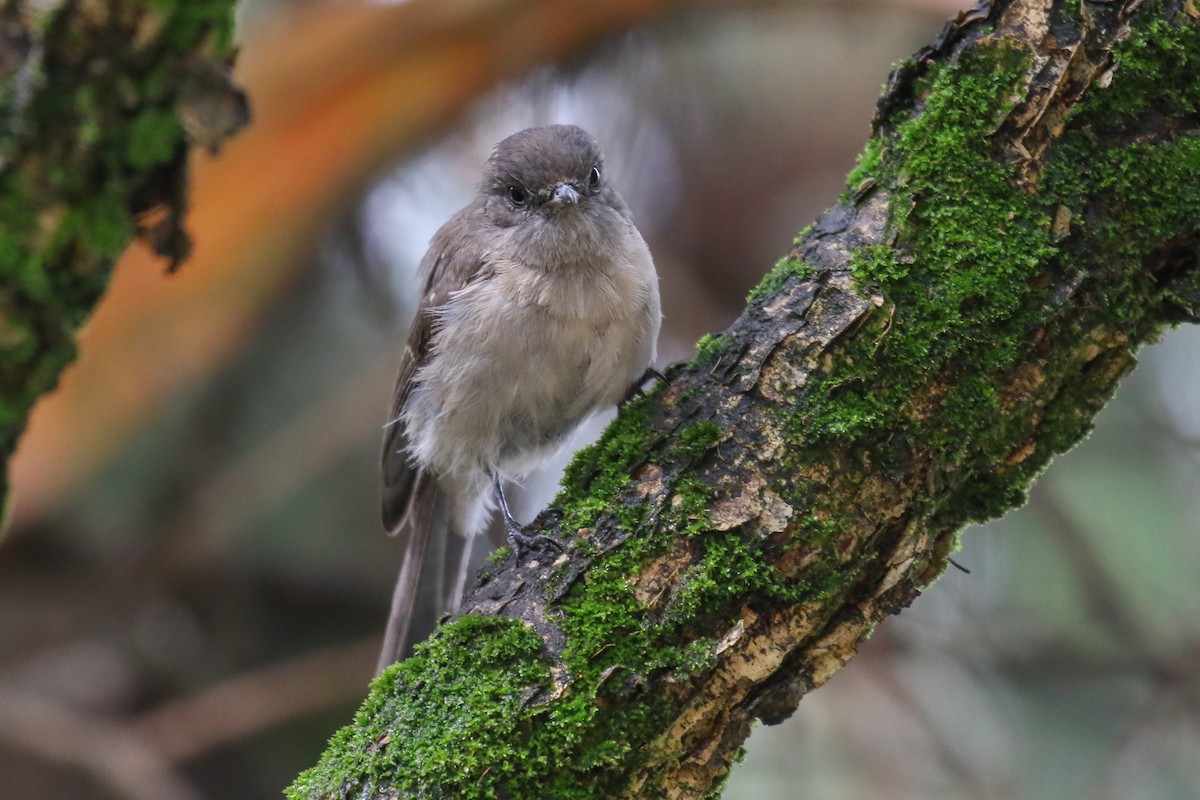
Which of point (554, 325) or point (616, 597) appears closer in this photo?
point (616, 597)

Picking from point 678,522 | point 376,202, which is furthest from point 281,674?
point 678,522

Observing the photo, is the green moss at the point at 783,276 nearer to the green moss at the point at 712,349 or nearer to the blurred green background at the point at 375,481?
the green moss at the point at 712,349

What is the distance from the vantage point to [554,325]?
11.3ft

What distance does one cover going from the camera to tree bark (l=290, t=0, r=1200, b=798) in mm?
2258

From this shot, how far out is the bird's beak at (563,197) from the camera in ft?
11.9

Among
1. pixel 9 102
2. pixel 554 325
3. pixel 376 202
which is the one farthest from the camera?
pixel 376 202

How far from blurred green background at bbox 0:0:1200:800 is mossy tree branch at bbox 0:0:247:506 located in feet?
9.37

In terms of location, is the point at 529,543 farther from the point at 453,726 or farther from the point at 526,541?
the point at 453,726

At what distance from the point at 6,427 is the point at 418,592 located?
208 cm

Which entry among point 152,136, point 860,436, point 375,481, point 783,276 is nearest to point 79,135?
point 152,136

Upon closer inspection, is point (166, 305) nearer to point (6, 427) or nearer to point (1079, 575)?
point (6, 427)

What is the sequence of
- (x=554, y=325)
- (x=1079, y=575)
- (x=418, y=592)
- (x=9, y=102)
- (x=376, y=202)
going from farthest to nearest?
(x=376, y=202)
(x=1079, y=575)
(x=418, y=592)
(x=554, y=325)
(x=9, y=102)

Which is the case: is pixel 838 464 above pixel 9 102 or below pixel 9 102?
below

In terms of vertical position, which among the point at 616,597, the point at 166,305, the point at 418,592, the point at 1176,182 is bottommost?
the point at 616,597
